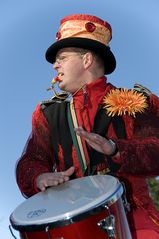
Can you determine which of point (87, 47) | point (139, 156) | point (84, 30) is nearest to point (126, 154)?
point (139, 156)

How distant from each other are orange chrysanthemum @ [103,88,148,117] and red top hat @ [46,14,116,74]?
37 cm

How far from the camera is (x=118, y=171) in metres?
3.12

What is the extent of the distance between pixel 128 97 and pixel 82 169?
55cm

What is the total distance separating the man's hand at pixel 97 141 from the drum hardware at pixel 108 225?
0.41 meters

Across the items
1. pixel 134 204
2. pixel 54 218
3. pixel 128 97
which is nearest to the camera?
pixel 54 218

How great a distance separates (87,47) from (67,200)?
123 centimetres

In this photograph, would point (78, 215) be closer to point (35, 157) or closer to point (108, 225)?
point (108, 225)

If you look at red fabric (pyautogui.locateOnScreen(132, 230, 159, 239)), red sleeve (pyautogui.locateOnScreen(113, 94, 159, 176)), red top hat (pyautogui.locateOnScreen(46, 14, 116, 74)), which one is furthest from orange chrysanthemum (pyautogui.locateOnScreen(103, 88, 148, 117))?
red fabric (pyautogui.locateOnScreen(132, 230, 159, 239))

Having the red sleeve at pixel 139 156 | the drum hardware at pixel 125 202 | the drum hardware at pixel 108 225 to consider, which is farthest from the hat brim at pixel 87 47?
the drum hardware at pixel 108 225

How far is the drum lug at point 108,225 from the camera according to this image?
8.36ft

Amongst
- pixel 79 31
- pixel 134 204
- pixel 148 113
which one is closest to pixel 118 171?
pixel 134 204

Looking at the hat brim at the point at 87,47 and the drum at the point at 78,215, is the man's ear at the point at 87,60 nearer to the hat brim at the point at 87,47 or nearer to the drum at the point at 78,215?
the hat brim at the point at 87,47

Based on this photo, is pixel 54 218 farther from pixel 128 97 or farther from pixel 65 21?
pixel 65 21

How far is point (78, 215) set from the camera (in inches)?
97.8
